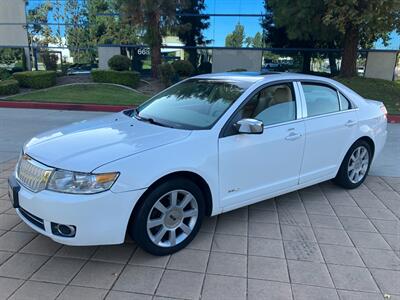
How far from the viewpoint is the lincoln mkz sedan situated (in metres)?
2.83

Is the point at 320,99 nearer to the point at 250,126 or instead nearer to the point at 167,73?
the point at 250,126

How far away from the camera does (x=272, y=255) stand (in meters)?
3.33

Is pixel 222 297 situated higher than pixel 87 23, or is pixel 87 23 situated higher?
pixel 87 23

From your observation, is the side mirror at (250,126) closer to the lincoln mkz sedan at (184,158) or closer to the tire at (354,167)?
the lincoln mkz sedan at (184,158)

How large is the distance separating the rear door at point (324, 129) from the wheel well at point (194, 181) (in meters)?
1.29

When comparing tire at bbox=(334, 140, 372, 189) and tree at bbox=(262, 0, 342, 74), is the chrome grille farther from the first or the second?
tree at bbox=(262, 0, 342, 74)

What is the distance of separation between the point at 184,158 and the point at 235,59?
684 inches

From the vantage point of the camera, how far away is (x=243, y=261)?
322 centimetres

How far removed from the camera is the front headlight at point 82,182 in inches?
110

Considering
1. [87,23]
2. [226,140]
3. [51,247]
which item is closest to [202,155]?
[226,140]

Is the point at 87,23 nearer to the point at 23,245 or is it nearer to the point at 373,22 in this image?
the point at 373,22

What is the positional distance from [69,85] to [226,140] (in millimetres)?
13828

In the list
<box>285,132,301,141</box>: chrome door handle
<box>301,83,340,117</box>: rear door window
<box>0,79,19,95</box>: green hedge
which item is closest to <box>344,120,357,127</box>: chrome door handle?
<box>301,83,340,117</box>: rear door window

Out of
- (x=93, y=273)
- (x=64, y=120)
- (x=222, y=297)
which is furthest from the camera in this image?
(x=64, y=120)
